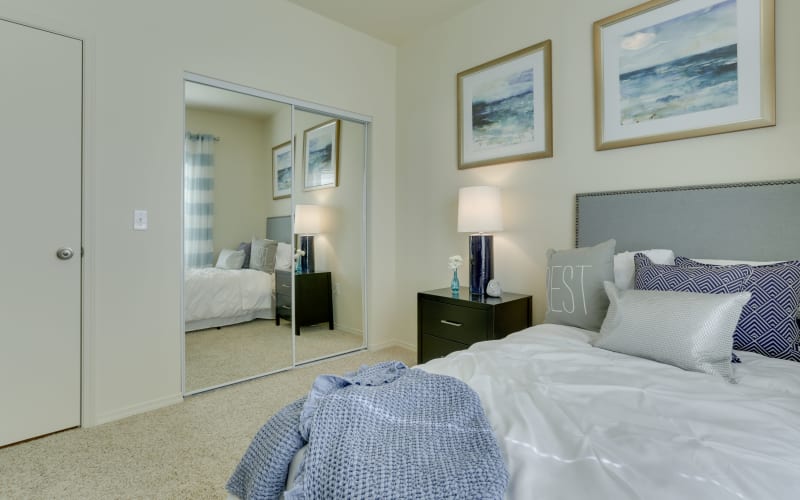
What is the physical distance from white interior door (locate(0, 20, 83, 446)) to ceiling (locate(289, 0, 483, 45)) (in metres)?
1.75

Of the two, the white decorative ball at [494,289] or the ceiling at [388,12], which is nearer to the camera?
the white decorative ball at [494,289]

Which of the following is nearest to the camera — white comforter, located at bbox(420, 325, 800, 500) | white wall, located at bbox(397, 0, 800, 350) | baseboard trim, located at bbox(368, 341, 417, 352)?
white comforter, located at bbox(420, 325, 800, 500)

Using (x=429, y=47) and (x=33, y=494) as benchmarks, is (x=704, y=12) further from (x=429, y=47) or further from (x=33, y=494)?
(x=33, y=494)

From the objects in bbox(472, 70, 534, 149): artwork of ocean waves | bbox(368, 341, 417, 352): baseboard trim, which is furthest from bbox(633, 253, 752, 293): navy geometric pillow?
bbox(368, 341, 417, 352): baseboard trim

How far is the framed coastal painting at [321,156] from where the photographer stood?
3.30 m

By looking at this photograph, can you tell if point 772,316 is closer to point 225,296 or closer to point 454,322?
point 454,322

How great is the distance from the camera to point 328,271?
11.5ft

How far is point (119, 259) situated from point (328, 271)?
1.53 metres

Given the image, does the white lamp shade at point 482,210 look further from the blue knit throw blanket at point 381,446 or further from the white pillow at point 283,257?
the blue knit throw blanket at point 381,446

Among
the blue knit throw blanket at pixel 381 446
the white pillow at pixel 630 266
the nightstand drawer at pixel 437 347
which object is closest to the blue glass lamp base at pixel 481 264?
the nightstand drawer at pixel 437 347

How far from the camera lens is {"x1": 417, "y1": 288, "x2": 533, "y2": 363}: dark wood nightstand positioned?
2553 mm

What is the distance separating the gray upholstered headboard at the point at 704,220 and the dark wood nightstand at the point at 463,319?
0.60m

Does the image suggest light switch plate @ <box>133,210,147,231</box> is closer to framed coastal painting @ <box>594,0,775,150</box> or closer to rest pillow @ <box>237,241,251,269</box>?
rest pillow @ <box>237,241,251,269</box>

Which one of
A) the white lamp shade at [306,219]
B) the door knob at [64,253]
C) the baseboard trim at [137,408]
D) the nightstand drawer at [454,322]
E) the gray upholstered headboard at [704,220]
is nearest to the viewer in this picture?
the gray upholstered headboard at [704,220]
